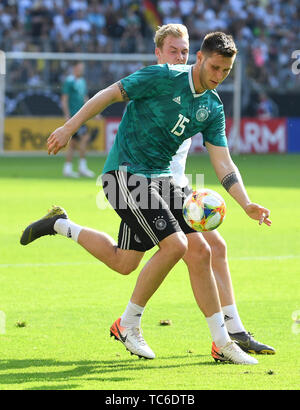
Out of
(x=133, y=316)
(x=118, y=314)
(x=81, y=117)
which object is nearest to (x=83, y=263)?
(x=118, y=314)

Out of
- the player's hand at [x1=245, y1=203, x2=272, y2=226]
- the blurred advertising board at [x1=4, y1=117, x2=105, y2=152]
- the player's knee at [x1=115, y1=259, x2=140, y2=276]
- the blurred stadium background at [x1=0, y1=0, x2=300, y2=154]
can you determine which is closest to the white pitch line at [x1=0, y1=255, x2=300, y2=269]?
the player's knee at [x1=115, y1=259, x2=140, y2=276]

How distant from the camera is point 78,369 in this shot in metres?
6.21

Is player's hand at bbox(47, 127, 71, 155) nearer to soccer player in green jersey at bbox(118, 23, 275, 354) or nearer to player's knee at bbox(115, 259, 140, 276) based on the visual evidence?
soccer player in green jersey at bbox(118, 23, 275, 354)

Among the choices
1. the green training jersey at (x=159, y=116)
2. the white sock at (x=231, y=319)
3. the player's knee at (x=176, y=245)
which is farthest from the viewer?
the white sock at (x=231, y=319)

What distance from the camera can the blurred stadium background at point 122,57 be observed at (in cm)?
2683

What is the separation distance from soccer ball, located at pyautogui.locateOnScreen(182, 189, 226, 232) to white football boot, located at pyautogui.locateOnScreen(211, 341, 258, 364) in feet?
2.75

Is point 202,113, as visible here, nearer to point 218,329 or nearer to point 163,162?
point 163,162

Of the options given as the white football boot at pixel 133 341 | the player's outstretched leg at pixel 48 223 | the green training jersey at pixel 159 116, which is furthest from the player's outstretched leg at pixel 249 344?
the player's outstretched leg at pixel 48 223

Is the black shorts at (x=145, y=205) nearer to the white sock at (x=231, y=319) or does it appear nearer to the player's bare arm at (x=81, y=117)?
the player's bare arm at (x=81, y=117)

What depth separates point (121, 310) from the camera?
26.9 feet

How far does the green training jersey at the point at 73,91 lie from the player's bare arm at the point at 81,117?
15527mm

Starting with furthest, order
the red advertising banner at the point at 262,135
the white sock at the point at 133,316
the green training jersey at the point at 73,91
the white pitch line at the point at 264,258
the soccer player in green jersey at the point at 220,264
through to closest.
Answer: the red advertising banner at the point at 262,135 → the green training jersey at the point at 73,91 → the white pitch line at the point at 264,258 → the soccer player in green jersey at the point at 220,264 → the white sock at the point at 133,316

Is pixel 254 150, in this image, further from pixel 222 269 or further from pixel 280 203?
pixel 222 269

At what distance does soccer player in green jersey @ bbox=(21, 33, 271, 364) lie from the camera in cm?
629
